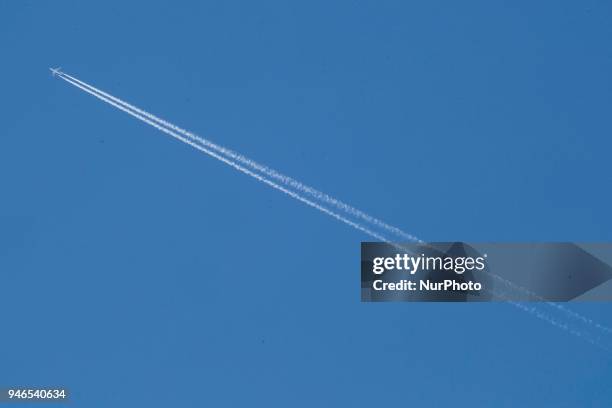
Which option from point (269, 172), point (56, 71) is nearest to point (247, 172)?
point (269, 172)

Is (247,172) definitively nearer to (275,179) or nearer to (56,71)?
(275,179)

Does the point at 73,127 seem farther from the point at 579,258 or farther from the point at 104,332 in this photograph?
the point at 579,258

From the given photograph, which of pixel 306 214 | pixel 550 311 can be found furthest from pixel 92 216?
pixel 550 311

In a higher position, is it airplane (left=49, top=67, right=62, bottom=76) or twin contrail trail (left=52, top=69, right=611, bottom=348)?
airplane (left=49, top=67, right=62, bottom=76)

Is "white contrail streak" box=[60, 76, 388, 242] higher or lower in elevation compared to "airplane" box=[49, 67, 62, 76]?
lower

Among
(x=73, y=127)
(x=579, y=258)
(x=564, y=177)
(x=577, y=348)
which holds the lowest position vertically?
(x=577, y=348)

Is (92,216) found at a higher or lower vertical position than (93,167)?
lower

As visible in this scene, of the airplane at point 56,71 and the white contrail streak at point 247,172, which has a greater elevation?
the airplane at point 56,71
